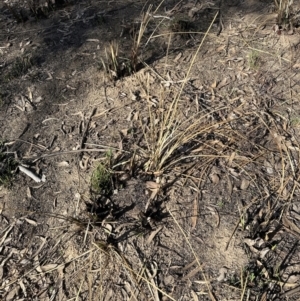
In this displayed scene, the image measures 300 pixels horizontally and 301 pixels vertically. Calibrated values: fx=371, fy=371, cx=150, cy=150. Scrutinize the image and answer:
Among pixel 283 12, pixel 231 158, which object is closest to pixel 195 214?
pixel 231 158

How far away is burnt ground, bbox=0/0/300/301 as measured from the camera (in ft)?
7.61

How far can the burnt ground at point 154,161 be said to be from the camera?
2.32m

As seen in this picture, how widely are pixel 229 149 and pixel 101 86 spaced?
1.27m

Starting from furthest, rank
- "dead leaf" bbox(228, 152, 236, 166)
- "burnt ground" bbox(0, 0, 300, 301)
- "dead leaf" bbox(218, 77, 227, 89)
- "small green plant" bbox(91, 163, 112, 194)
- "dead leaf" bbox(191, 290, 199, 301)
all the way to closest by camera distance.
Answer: "dead leaf" bbox(218, 77, 227, 89) < "dead leaf" bbox(228, 152, 236, 166) < "small green plant" bbox(91, 163, 112, 194) < "burnt ground" bbox(0, 0, 300, 301) < "dead leaf" bbox(191, 290, 199, 301)

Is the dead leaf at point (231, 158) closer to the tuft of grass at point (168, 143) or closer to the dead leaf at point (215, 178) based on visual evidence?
the dead leaf at point (215, 178)

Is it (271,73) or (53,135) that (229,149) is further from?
(53,135)

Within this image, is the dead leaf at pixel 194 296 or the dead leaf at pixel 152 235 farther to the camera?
the dead leaf at pixel 152 235

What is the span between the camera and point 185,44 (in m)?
3.52

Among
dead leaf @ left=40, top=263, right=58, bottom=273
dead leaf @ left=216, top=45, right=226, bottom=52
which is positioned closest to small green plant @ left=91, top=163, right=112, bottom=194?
dead leaf @ left=40, top=263, right=58, bottom=273

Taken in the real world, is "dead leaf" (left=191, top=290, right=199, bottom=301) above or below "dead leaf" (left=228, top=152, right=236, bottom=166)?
below

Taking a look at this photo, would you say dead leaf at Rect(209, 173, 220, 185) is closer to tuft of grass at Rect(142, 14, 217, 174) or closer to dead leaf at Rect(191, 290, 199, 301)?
tuft of grass at Rect(142, 14, 217, 174)


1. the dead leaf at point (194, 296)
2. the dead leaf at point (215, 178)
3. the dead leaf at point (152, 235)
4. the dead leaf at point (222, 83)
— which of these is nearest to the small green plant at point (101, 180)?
the dead leaf at point (152, 235)

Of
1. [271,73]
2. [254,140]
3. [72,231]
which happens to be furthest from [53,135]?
[271,73]

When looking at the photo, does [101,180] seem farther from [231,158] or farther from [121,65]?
[121,65]
